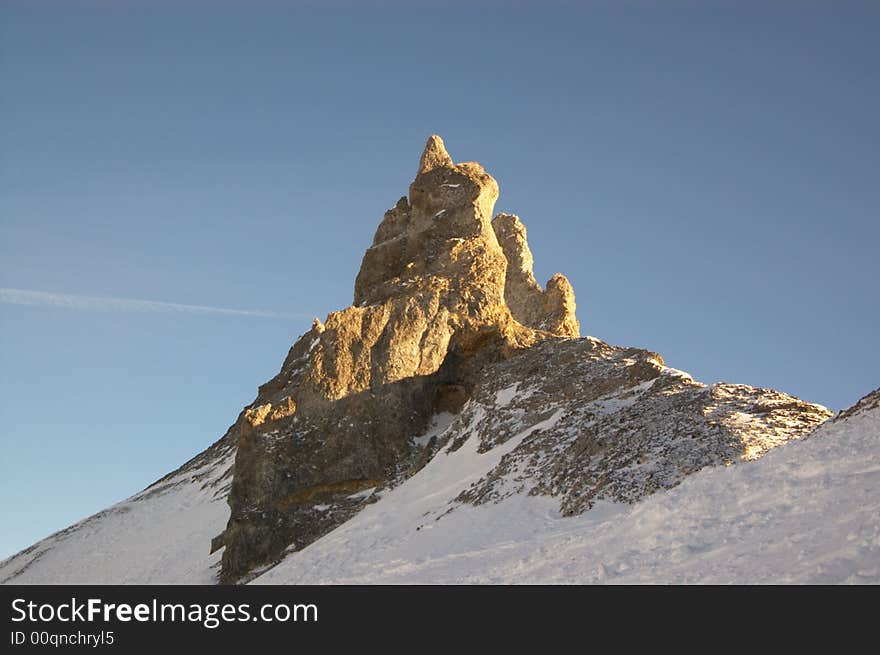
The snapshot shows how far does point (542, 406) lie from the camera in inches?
1501

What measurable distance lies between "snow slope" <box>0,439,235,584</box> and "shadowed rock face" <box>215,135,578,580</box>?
480cm

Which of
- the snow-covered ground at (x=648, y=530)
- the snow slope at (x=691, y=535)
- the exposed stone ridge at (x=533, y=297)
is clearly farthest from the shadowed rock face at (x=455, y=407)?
the exposed stone ridge at (x=533, y=297)

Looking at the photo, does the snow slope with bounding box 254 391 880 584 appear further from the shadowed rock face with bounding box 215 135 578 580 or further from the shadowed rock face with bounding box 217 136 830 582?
the shadowed rock face with bounding box 215 135 578 580

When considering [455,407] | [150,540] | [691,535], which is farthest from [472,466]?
[150,540]

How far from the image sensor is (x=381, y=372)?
145ft

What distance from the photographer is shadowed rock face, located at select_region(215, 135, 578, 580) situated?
40606mm

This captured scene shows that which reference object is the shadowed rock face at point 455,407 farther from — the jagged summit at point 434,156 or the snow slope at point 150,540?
the snow slope at point 150,540

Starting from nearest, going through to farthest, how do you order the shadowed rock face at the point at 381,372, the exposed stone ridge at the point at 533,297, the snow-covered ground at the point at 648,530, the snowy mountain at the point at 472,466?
1. the snow-covered ground at the point at 648,530
2. the snowy mountain at the point at 472,466
3. the shadowed rock face at the point at 381,372
4. the exposed stone ridge at the point at 533,297

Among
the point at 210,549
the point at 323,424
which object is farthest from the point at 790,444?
the point at 210,549

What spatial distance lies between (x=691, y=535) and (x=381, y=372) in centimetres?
2623

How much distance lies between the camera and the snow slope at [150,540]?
46.6m

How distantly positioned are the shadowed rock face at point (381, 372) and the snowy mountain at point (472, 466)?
0.10m
